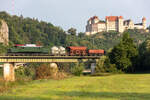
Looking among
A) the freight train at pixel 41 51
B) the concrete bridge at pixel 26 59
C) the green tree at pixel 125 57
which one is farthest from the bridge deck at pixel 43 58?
the green tree at pixel 125 57

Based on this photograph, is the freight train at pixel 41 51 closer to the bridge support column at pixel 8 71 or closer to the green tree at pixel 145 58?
the bridge support column at pixel 8 71

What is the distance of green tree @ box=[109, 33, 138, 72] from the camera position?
62.9 metres

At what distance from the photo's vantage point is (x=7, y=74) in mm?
61000

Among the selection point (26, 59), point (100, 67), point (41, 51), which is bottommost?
point (100, 67)

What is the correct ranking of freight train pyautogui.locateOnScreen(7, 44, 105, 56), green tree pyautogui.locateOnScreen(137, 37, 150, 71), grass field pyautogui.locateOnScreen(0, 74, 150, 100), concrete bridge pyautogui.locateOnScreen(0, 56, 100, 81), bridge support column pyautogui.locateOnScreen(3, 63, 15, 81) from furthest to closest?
freight train pyautogui.locateOnScreen(7, 44, 105, 56), green tree pyautogui.locateOnScreen(137, 37, 150, 71), concrete bridge pyautogui.locateOnScreen(0, 56, 100, 81), bridge support column pyautogui.locateOnScreen(3, 63, 15, 81), grass field pyautogui.locateOnScreen(0, 74, 150, 100)

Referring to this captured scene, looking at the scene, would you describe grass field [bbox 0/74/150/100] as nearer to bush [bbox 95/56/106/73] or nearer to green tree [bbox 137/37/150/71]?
bush [bbox 95/56/106/73]

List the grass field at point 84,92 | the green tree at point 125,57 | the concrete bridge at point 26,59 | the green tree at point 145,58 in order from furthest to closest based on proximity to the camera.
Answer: the green tree at point 125,57 → the green tree at point 145,58 → the concrete bridge at point 26,59 → the grass field at point 84,92

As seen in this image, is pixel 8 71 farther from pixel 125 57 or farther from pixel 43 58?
pixel 125 57

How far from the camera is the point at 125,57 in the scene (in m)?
63.2

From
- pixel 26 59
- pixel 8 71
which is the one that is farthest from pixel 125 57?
pixel 8 71

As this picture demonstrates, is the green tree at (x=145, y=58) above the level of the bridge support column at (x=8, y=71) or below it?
above

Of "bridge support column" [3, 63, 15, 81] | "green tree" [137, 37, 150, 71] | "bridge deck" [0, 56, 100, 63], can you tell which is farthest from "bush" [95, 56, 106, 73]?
"bridge support column" [3, 63, 15, 81]

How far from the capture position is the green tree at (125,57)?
206ft

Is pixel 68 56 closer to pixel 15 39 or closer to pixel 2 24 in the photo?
pixel 2 24
